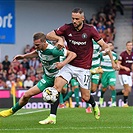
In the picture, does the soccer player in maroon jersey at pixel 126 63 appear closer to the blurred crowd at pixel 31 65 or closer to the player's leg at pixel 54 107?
the blurred crowd at pixel 31 65

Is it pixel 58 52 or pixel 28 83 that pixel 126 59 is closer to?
pixel 28 83

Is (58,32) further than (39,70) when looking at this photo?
No

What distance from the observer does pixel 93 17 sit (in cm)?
2967

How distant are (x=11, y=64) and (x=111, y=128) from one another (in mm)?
15338

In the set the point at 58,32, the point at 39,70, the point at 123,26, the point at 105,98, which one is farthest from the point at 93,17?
the point at 58,32

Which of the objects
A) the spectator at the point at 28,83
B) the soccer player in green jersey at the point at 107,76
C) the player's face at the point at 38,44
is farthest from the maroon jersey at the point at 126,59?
the player's face at the point at 38,44

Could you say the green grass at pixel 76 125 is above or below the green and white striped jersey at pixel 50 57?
below

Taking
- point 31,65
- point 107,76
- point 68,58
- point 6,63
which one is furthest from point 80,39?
point 31,65

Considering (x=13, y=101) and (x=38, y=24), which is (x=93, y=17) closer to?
(x=38, y=24)

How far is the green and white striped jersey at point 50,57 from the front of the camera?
12555mm

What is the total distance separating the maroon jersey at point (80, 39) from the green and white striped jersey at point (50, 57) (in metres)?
0.50

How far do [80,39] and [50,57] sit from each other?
0.83 m

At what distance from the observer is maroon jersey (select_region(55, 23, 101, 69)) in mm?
13070

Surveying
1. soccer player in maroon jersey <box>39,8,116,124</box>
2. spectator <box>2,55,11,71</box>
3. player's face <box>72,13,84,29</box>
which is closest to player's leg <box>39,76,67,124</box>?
soccer player in maroon jersey <box>39,8,116,124</box>
